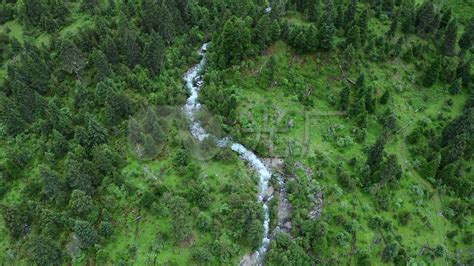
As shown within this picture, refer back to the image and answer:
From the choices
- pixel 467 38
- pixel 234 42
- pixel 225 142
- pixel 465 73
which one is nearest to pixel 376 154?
pixel 225 142

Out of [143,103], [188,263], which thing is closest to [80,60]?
[143,103]

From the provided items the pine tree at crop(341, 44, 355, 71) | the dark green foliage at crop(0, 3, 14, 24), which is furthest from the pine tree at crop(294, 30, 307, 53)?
the dark green foliage at crop(0, 3, 14, 24)

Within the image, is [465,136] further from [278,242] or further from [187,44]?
[187,44]

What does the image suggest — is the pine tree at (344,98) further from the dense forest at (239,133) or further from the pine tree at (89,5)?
the pine tree at (89,5)

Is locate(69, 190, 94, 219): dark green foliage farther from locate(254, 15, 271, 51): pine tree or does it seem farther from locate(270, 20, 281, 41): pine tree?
locate(270, 20, 281, 41): pine tree

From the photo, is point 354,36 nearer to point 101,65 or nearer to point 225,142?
point 225,142
